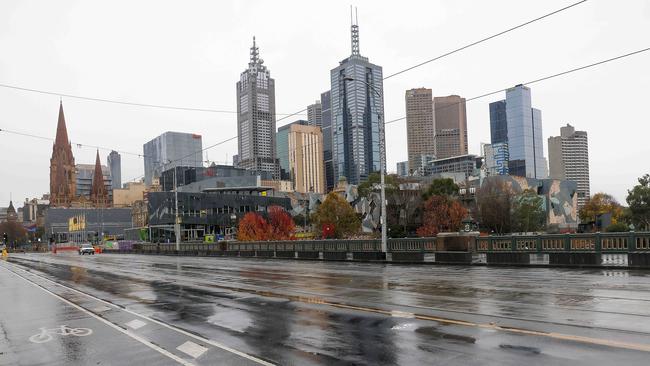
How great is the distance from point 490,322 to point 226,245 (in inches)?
1918

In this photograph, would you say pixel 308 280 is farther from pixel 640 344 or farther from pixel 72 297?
pixel 640 344

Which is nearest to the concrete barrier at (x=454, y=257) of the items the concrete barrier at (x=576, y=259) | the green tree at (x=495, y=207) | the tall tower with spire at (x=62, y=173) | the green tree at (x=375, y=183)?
the concrete barrier at (x=576, y=259)

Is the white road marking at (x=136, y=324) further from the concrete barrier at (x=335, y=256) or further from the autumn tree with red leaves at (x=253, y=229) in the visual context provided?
the autumn tree with red leaves at (x=253, y=229)

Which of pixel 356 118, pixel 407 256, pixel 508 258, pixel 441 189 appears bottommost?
pixel 407 256

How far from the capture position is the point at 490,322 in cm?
956

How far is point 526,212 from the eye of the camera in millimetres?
92125

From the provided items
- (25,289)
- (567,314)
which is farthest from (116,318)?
(25,289)

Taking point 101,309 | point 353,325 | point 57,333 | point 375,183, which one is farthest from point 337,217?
point 353,325

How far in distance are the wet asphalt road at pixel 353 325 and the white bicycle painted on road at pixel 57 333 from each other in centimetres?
8

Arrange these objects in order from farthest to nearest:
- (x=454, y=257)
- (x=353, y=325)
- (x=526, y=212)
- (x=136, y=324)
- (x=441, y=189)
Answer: (x=526, y=212) → (x=441, y=189) → (x=454, y=257) → (x=136, y=324) → (x=353, y=325)

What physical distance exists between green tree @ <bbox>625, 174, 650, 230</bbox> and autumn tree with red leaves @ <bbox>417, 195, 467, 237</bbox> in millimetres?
23475

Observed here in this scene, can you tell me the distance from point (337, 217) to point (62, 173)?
128164 mm

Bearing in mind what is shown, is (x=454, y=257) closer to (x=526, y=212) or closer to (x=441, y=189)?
(x=441, y=189)

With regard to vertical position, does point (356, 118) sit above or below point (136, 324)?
above
